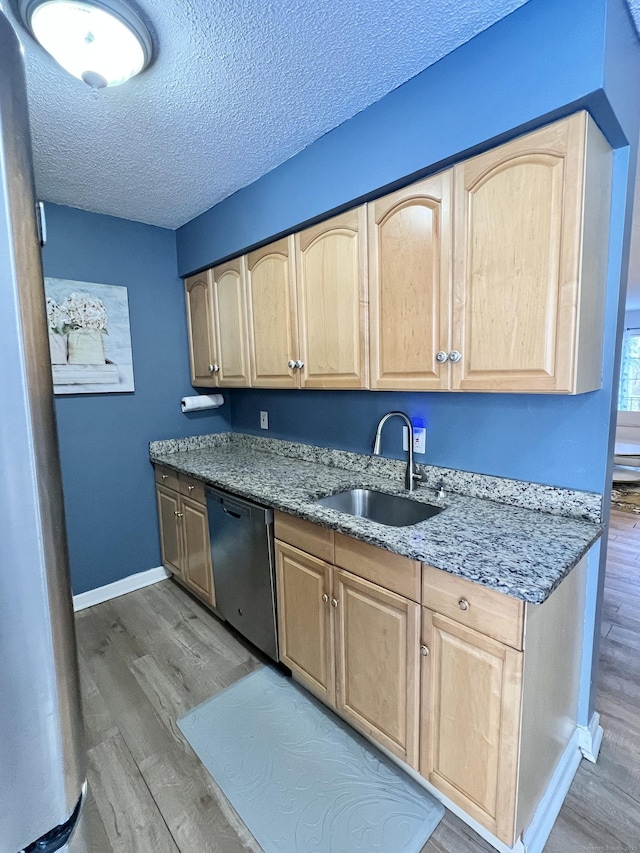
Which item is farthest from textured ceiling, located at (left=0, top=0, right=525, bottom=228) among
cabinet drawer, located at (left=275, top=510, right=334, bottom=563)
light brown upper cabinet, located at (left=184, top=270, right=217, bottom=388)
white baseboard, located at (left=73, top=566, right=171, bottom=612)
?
white baseboard, located at (left=73, top=566, right=171, bottom=612)

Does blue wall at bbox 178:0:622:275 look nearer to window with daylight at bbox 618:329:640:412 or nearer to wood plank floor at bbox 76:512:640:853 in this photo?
wood plank floor at bbox 76:512:640:853

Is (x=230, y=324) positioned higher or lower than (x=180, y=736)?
higher

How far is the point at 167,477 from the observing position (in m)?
2.64

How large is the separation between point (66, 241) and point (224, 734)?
8.71ft

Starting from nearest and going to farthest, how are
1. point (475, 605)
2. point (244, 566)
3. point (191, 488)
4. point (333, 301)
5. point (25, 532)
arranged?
point (25, 532) < point (475, 605) < point (333, 301) < point (244, 566) < point (191, 488)

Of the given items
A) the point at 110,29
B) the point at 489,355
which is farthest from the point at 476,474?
the point at 110,29

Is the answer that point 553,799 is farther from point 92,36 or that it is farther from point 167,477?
point 92,36

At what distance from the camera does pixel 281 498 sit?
68.4 inches

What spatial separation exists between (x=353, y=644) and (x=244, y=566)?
0.71 meters

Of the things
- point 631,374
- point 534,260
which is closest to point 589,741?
point 534,260

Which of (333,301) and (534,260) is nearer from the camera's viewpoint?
(534,260)

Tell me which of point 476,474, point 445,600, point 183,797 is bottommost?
point 183,797

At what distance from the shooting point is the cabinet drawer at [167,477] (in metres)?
2.56

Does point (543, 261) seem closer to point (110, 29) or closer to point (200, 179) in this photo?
point (110, 29)
